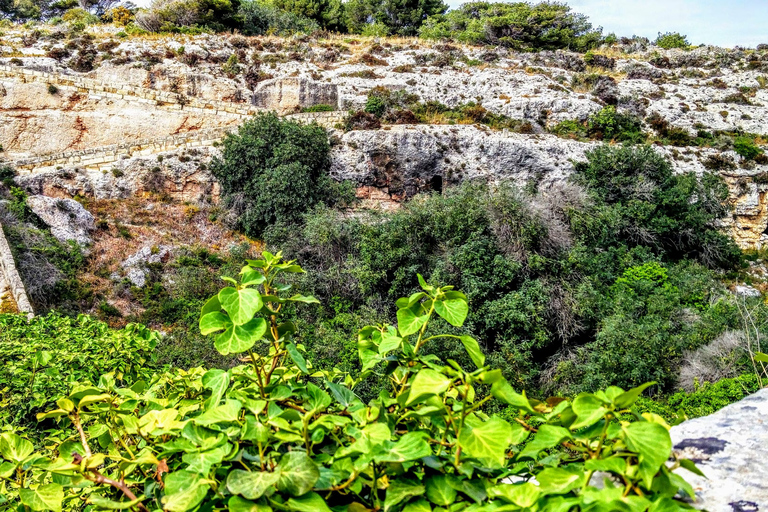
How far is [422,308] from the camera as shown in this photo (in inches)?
52.0

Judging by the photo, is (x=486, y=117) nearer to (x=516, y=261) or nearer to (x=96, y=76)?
(x=516, y=261)

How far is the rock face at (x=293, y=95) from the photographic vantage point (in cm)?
2200

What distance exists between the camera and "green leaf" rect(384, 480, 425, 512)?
928mm

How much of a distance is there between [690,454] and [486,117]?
67.7 feet

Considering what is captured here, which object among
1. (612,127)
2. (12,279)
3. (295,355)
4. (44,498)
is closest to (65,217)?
(12,279)

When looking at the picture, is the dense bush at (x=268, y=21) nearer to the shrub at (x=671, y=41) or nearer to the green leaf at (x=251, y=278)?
the shrub at (x=671, y=41)

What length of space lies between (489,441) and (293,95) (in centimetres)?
2308

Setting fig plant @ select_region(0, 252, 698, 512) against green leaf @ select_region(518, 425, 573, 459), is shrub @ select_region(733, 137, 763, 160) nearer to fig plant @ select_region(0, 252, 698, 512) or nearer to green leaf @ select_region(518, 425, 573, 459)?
fig plant @ select_region(0, 252, 698, 512)

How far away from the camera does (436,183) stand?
59.7 ft

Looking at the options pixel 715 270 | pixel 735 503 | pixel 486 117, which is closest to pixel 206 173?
pixel 486 117

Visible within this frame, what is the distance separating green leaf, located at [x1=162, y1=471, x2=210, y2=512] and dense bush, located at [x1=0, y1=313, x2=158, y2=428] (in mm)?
2734

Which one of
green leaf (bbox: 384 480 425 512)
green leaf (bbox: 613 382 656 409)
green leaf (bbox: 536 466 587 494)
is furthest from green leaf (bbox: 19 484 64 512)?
green leaf (bbox: 613 382 656 409)

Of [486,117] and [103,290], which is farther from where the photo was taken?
[486,117]

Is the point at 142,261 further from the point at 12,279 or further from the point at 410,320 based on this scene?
the point at 410,320
